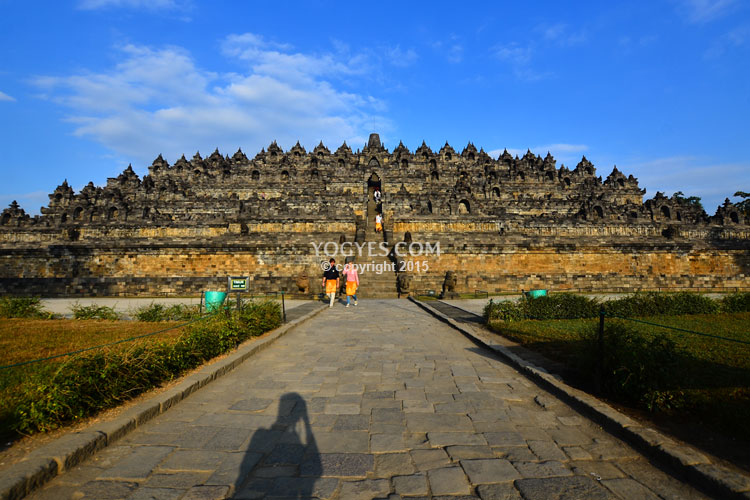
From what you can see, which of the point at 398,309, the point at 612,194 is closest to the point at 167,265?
the point at 398,309

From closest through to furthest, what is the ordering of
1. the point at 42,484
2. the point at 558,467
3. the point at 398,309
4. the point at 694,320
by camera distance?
the point at 42,484 < the point at 558,467 < the point at 694,320 < the point at 398,309

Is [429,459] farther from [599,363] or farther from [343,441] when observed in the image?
[599,363]

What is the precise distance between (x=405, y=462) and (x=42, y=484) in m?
2.83

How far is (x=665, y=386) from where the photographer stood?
416 cm

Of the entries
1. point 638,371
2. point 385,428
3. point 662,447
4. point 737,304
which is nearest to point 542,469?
point 662,447

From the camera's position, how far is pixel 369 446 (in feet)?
11.1

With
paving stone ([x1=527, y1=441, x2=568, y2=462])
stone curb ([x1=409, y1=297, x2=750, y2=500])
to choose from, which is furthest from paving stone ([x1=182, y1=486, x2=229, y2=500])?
stone curb ([x1=409, y1=297, x2=750, y2=500])

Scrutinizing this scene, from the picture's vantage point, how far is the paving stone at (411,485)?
2.67 m

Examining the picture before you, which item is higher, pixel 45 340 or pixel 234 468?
pixel 45 340

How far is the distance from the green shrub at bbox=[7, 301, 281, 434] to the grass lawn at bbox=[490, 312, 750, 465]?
19.1ft

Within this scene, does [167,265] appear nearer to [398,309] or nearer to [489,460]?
[398,309]

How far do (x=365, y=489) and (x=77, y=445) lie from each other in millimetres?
2517

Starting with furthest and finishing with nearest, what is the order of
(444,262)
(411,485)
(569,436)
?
1. (444,262)
2. (569,436)
3. (411,485)

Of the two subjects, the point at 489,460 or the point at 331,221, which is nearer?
the point at 489,460
